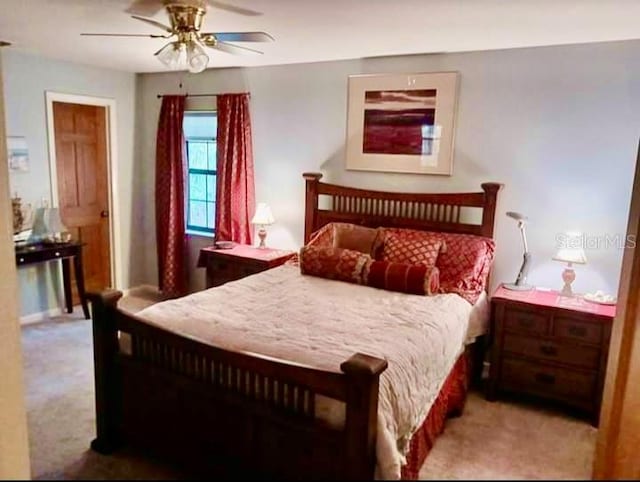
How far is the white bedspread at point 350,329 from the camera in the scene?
218 cm

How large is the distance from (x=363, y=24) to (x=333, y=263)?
1.56 metres

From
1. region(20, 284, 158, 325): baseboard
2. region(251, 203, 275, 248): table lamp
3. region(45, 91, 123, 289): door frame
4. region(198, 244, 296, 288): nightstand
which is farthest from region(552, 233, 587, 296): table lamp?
region(45, 91, 123, 289): door frame

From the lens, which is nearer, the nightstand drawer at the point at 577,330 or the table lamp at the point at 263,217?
the nightstand drawer at the point at 577,330

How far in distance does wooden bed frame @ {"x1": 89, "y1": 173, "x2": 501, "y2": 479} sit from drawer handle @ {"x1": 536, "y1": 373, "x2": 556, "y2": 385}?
1858 millimetres

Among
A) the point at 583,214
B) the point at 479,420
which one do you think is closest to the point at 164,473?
the point at 479,420

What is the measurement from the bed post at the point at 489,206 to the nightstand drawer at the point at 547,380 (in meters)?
0.92

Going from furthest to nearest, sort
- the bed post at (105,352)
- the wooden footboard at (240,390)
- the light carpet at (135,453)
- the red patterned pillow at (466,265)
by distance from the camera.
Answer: the red patterned pillow at (466,265) → the bed post at (105,352) → the wooden footboard at (240,390) → the light carpet at (135,453)

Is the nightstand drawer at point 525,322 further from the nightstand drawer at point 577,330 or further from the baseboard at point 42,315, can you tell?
the baseboard at point 42,315

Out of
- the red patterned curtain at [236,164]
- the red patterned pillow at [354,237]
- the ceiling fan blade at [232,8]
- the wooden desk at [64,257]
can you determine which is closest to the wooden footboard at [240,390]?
the ceiling fan blade at [232,8]

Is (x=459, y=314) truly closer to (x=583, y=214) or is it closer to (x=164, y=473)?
(x=583, y=214)

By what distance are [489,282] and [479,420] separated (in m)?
2.12

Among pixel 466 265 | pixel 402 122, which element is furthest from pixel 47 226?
pixel 466 265

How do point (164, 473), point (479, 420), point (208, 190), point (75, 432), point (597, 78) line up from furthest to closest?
point (208, 190)
point (597, 78)
point (75, 432)
point (479, 420)
point (164, 473)

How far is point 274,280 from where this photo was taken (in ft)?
11.7
